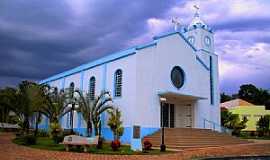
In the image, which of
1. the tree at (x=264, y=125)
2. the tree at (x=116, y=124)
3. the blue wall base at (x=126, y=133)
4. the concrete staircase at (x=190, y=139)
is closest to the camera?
the concrete staircase at (x=190, y=139)

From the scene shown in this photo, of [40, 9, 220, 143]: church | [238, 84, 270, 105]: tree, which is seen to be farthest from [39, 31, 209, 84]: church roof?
[238, 84, 270, 105]: tree

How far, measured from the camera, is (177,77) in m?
29.4

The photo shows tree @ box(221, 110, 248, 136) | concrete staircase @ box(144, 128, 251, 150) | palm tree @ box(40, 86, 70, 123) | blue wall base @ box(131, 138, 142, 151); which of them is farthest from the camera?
tree @ box(221, 110, 248, 136)

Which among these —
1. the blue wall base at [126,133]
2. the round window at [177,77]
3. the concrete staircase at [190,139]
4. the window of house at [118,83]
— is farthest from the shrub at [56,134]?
the round window at [177,77]

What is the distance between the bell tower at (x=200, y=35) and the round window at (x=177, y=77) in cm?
506

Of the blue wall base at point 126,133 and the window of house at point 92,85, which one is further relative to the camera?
the window of house at point 92,85

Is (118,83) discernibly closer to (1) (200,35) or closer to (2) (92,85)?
(2) (92,85)

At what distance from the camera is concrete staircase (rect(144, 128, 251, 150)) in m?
23.0

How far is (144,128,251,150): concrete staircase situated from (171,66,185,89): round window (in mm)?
4178

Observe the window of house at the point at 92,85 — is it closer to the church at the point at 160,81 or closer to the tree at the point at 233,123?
the church at the point at 160,81

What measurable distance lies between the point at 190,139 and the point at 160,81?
5.17 metres

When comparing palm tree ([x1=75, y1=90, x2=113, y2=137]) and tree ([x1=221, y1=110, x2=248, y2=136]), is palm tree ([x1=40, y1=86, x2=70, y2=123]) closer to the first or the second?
palm tree ([x1=75, y1=90, x2=113, y2=137])

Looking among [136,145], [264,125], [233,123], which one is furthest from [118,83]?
[264,125]

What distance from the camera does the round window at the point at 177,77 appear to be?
28.9m
